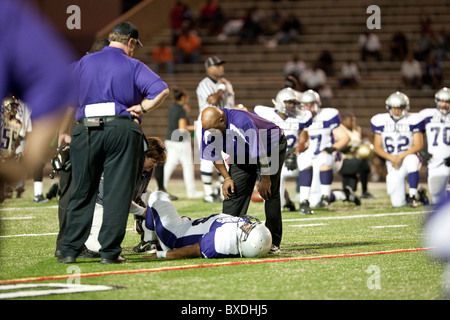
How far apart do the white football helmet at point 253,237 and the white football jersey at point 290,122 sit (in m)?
5.15

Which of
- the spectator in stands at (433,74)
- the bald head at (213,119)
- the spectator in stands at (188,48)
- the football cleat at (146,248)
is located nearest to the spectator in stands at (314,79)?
the spectator in stands at (433,74)

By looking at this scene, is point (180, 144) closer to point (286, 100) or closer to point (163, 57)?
point (286, 100)

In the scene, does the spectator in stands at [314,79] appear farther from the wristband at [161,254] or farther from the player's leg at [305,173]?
the wristband at [161,254]

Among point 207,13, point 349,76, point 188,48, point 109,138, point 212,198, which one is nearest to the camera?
point 109,138

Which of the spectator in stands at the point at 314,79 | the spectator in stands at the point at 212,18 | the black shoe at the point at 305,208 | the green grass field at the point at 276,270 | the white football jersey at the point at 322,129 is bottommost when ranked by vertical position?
the green grass field at the point at 276,270

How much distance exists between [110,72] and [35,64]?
3.58 metres

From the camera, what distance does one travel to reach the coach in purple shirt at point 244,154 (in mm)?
7070

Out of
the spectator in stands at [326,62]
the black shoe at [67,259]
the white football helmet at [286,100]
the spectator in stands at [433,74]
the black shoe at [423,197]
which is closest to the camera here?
the black shoe at [67,259]

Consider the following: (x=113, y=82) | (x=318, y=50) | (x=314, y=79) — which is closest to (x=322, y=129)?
(x=113, y=82)

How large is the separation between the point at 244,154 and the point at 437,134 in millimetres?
6787

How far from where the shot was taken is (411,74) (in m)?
22.6

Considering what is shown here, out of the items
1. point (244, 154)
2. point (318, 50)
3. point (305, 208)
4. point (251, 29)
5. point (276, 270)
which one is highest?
point (251, 29)

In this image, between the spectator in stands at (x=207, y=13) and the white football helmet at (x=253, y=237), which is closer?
the white football helmet at (x=253, y=237)

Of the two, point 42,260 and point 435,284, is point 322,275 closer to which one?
point 435,284
